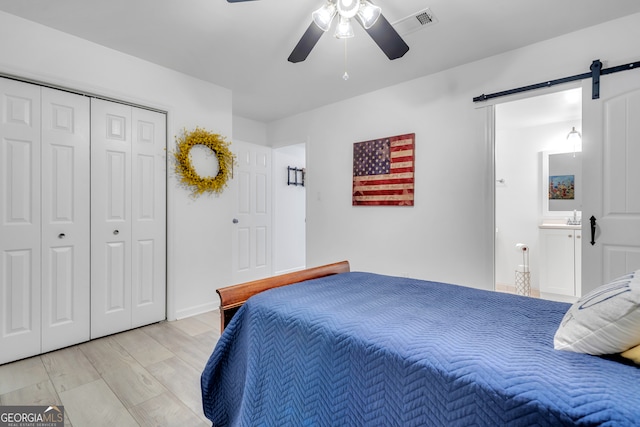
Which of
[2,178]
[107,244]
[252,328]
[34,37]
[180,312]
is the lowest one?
[180,312]

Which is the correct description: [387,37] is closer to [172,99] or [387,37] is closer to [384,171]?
[384,171]

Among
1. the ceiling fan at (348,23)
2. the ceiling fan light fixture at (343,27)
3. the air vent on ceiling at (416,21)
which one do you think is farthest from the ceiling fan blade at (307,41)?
the air vent on ceiling at (416,21)

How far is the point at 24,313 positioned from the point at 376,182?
3.33 meters

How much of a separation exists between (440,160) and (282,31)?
1.88 m

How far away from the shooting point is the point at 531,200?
4316 millimetres

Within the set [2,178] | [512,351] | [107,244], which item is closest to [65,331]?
[107,244]

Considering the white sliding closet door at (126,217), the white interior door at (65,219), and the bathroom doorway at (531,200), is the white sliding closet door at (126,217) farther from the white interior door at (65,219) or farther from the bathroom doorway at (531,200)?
the bathroom doorway at (531,200)

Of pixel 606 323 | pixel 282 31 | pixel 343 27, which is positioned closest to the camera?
pixel 606 323

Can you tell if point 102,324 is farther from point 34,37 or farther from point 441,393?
point 441,393

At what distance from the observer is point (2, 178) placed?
2193mm

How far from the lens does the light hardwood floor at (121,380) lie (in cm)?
168

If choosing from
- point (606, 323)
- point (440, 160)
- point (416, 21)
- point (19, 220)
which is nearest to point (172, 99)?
point (19, 220)

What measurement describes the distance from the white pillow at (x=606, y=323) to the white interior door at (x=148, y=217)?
10.2 feet

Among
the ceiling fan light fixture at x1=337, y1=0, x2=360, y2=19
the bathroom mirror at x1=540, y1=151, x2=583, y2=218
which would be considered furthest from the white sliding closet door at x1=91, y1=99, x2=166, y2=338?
the bathroom mirror at x1=540, y1=151, x2=583, y2=218
